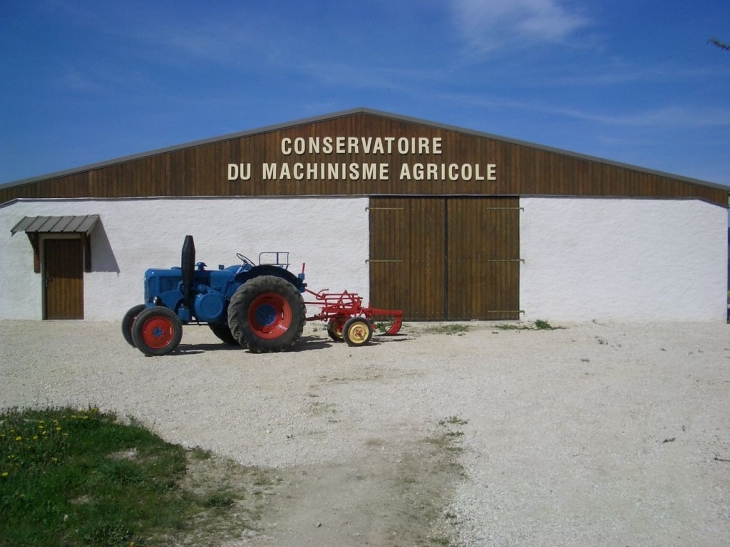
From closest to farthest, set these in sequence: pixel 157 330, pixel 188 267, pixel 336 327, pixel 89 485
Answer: pixel 89 485, pixel 157 330, pixel 188 267, pixel 336 327

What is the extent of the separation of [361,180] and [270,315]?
5.89m

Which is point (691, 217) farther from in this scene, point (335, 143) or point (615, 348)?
point (335, 143)

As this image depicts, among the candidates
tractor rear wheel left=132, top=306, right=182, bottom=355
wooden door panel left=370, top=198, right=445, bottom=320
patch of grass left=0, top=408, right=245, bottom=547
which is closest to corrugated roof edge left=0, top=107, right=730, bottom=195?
wooden door panel left=370, top=198, right=445, bottom=320

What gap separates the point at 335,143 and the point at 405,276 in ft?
12.1

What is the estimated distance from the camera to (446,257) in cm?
1708

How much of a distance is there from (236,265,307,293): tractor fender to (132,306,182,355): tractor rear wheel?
1.49m

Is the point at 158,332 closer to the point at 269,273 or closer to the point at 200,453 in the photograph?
the point at 269,273

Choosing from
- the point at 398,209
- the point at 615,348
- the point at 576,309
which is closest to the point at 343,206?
the point at 398,209

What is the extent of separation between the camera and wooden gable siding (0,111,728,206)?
16.9 m

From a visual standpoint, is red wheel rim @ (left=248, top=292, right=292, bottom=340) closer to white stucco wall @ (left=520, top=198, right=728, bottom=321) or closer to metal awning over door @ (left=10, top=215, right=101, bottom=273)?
metal awning over door @ (left=10, top=215, right=101, bottom=273)

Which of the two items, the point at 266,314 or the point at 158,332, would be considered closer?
the point at 158,332

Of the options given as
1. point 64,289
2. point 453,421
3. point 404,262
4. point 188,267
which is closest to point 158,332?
point 188,267

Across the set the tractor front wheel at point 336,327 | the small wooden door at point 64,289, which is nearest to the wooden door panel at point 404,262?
the tractor front wheel at point 336,327

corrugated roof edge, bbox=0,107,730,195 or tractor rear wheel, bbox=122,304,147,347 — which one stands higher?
corrugated roof edge, bbox=0,107,730,195
